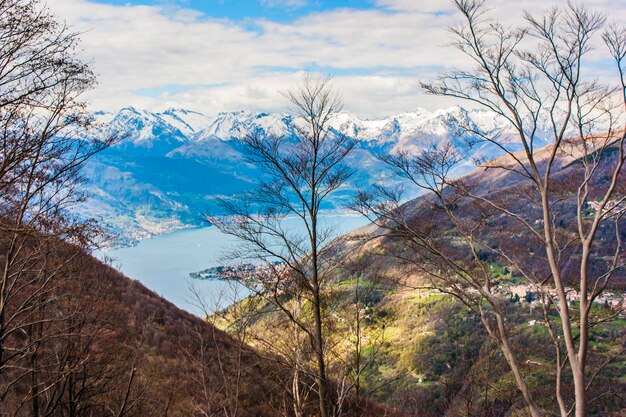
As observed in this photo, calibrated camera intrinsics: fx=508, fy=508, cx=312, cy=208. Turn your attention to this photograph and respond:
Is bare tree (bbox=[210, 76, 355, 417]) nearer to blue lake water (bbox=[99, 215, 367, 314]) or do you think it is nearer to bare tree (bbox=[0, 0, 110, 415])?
bare tree (bbox=[0, 0, 110, 415])

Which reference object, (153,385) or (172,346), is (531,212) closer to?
(172,346)

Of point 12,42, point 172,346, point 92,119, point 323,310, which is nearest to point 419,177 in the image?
point 323,310

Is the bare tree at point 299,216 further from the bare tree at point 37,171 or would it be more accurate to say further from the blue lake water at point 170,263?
the blue lake water at point 170,263

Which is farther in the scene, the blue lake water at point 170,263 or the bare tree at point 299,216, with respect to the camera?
the blue lake water at point 170,263

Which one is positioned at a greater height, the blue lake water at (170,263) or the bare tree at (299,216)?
the blue lake water at (170,263)

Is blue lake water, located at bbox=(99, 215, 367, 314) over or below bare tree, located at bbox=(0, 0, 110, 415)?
over

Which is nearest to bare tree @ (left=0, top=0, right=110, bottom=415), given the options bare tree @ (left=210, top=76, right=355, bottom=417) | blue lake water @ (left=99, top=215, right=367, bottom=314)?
bare tree @ (left=210, top=76, right=355, bottom=417)

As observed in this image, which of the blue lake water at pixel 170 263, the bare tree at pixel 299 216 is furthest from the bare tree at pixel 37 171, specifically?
the blue lake water at pixel 170 263

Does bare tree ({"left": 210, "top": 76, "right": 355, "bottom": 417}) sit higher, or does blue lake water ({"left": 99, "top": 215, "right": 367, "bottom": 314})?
blue lake water ({"left": 99, "top": 215, "right": 367, "bottom": 314})

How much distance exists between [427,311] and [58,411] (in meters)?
83.0

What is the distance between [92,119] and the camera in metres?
9.15

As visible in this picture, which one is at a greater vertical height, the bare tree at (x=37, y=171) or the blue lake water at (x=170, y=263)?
the blue lake water at (x=170, y=263)

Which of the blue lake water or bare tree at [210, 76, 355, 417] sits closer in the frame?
bare tree at [210, 76, 355, 417]

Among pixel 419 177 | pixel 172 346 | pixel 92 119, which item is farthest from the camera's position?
pixel 172 346
